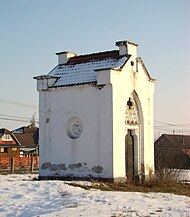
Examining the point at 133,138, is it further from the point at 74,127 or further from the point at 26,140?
the point at 26,140

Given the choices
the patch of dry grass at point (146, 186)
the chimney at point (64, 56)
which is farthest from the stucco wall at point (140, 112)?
the chimney at point (64, 56)

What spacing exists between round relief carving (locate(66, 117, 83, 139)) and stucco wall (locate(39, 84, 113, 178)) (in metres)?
0.15

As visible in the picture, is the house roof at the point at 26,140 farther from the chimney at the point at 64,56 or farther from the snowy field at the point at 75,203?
the snowy field at the point at 75,203

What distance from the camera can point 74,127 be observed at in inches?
808

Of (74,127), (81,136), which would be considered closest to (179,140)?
(74,127)

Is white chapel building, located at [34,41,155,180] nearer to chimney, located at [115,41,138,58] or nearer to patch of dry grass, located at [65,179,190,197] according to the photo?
chimney, located at [115,41,138,58]

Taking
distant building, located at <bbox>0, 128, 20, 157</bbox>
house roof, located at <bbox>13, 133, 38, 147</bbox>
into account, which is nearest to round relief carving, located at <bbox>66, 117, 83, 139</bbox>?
distant building, located at <bbox>0, 128, 20, 157</bbox>

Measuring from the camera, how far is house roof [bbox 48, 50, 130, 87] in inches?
803

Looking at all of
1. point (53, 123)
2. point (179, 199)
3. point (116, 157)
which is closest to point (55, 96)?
point (53, 123)

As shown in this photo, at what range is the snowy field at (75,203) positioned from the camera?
455 inches

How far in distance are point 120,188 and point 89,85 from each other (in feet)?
15.9

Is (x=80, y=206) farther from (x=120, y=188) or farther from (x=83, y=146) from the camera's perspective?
(x=83, y=146)

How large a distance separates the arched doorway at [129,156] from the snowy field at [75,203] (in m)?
5.46

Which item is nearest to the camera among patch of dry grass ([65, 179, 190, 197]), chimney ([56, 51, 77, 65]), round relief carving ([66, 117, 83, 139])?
patch of dry grass ([65, 179, 190, 197])
